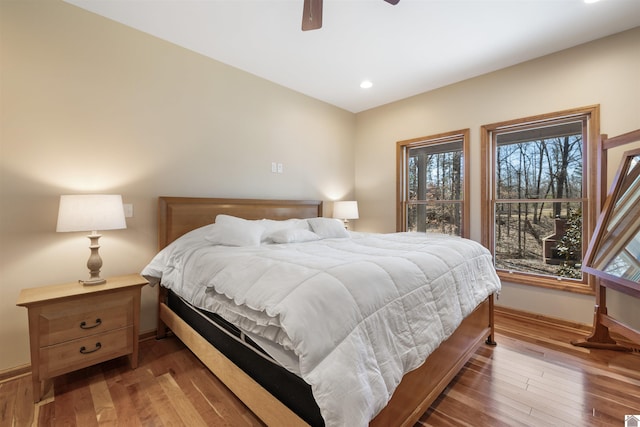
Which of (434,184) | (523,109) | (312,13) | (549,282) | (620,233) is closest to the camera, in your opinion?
(312,13)

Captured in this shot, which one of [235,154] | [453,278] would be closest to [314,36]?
[235,154]

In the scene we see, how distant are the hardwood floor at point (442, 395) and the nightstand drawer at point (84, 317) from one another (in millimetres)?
356

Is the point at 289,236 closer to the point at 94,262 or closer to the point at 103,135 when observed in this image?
the point at 94,262

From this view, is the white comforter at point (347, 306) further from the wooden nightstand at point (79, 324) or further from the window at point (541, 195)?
the window at point (541, 195)

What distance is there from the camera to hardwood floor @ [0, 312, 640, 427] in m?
1.57

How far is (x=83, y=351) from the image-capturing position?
6.05 ft

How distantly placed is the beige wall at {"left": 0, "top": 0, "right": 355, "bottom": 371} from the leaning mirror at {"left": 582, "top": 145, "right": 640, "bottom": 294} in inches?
126

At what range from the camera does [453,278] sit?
1.79m

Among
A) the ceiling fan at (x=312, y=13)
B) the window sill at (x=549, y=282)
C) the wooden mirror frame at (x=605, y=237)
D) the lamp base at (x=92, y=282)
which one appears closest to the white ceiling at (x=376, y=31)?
the ceiling fan at (x=312, y=13)

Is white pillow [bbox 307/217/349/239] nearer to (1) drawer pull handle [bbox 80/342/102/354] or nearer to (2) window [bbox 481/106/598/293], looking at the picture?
(2) window [bbox 481/106/598/293]

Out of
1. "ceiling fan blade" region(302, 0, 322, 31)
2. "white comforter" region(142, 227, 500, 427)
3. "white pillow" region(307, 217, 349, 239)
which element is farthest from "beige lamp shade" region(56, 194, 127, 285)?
"ceiling fan blade" region(302, 0, 322, 31)

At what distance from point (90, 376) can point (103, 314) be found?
0.46 meters

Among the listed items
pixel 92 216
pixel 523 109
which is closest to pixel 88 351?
pixel 92 216

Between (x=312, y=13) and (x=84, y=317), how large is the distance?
243 centimetres
